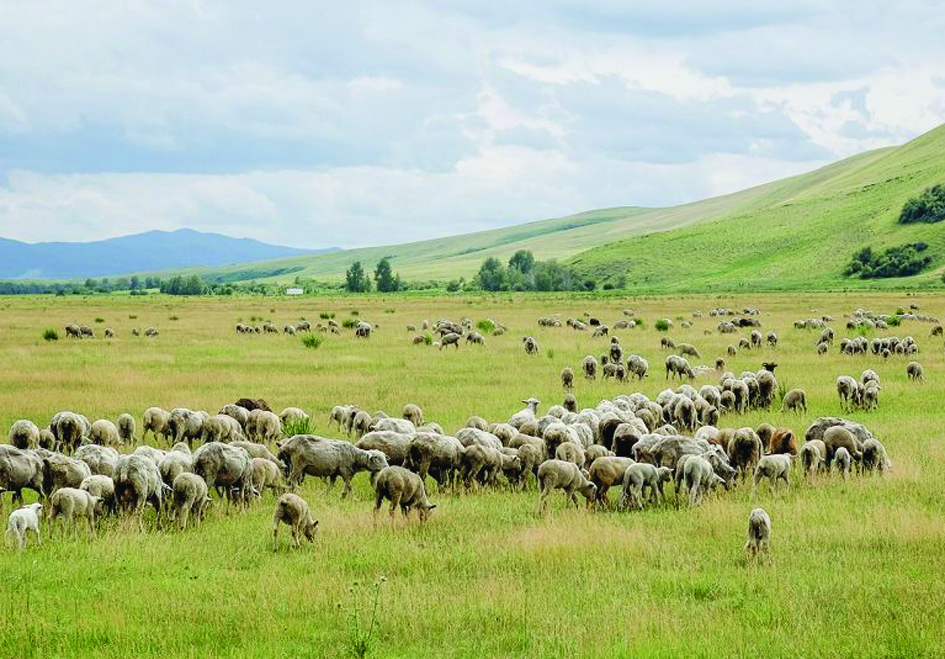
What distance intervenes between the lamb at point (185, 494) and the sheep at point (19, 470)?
8.06 feet

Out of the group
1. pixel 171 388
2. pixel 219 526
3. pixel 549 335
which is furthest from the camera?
pixel 549 335

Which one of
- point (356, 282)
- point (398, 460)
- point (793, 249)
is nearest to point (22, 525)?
point (398, 460)

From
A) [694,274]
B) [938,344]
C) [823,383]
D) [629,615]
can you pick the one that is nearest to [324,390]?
[823,383]

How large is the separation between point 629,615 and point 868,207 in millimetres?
183291

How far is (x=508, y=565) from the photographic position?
40.4 feet

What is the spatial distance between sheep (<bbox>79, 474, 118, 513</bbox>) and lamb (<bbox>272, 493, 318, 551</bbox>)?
9.73 feet

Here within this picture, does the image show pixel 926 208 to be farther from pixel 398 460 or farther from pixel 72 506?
pixel 72 506

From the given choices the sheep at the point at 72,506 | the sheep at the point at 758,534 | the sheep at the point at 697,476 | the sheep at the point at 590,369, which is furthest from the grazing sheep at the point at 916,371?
the sheep at the point at 72,506

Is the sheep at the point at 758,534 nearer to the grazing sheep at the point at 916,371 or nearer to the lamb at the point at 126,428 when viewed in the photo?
the lamb at the point at 126,428

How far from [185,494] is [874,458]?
1193 centimetres

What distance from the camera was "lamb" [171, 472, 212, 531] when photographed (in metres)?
14.3

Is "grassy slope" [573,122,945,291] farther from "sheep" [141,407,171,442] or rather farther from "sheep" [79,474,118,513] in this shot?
"sheep" [79,474,118,513]

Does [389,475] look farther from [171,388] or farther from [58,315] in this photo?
[58,315]

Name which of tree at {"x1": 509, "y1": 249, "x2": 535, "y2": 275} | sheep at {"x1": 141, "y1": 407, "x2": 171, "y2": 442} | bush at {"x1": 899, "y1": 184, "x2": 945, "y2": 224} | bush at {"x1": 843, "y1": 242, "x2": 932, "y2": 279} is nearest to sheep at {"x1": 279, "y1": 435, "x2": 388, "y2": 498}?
sheep at {"x1": 141, "y1": 407, "x2": 171, "y2": 442}
